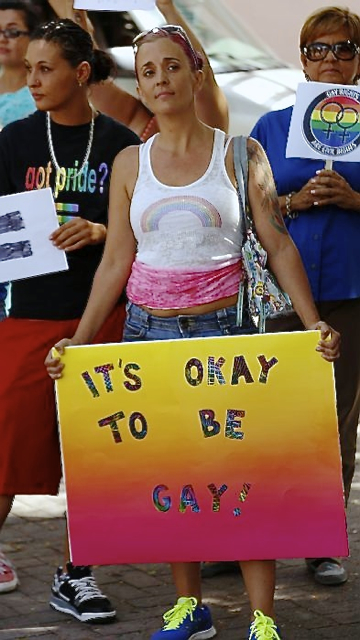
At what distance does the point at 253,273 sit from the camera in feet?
15.2

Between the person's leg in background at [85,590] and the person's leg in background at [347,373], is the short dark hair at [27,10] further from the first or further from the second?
the person's leg in background at [347,373]

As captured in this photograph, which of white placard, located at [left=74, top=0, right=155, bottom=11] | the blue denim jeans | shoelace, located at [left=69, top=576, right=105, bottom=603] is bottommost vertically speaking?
shoelace, located at [left=69, top=576, right=105, bottom=603]

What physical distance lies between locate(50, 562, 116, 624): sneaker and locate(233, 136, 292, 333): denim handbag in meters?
1.24

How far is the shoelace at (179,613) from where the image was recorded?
15.8 feet

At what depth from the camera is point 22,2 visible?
6.28 meters

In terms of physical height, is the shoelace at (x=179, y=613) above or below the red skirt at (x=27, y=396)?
below

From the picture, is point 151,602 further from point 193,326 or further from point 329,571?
point 193,326

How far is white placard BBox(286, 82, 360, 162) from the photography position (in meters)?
5.27

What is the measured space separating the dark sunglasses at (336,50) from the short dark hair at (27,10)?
1.34 metres

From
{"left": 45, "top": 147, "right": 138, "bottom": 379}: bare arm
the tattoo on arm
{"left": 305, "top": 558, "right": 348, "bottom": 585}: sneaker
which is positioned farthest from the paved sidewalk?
the tattoo on arm

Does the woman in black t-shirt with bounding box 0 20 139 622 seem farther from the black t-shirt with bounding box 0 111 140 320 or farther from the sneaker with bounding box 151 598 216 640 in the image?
the sneaker with bounding box 151 598 216 640

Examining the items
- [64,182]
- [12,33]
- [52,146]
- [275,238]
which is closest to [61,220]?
[64,182]

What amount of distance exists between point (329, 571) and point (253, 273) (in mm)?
1474

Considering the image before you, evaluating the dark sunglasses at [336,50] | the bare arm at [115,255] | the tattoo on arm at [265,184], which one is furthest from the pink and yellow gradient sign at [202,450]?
the dark sunglasses at [336,50]
